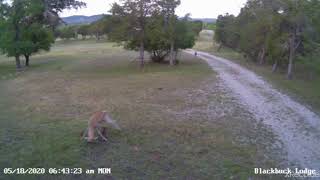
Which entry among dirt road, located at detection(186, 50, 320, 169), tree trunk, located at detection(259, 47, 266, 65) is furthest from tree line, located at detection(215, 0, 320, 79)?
dirt road, located at detection(186, 50, 320, 169)

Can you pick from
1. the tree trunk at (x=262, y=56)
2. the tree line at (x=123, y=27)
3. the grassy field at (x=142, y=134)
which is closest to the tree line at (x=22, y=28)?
the tree line at (x=123, y=27)

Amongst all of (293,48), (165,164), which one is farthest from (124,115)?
(293,48)

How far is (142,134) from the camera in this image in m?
13.4

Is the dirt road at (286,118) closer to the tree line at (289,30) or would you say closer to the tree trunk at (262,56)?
the tree line at (289,30)

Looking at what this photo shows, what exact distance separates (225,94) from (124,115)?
8.11m

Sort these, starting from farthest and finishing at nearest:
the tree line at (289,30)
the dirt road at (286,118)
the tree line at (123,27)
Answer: the tree line at (123,27)
the tree line at (289,30)
the dirt road at (286,118)

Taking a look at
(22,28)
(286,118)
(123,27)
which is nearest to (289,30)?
(286,118)

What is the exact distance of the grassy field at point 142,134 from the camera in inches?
408

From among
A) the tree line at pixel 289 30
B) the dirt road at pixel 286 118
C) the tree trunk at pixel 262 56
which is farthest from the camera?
the tree trunk at pixel 262 56

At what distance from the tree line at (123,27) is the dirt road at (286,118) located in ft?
47.4

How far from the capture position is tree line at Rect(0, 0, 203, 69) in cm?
3766

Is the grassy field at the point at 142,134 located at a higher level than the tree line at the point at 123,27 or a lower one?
lower

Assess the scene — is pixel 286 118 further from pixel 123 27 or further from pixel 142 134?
pixel 123 27

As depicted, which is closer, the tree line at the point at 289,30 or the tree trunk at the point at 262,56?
the tree line at the point at 289,30
